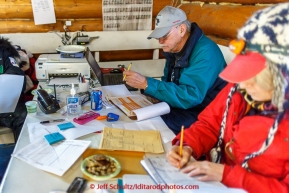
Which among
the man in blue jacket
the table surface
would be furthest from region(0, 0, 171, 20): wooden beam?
the table surface

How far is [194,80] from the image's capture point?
1795 mm

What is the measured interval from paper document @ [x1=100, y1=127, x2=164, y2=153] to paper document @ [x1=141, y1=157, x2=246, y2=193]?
0.39 ft

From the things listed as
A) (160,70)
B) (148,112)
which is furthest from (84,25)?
(148,112)

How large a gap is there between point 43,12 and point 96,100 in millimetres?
1802

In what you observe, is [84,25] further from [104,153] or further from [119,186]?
[119,186]

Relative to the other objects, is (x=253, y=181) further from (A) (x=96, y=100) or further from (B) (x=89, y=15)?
(B) (x=89, y=15)

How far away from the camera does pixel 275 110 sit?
0.99 metres

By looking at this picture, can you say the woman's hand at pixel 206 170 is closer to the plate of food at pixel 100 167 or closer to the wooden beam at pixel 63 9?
the plate of food at pixel 100 167

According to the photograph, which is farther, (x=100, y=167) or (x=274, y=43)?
(x=100, y=167)

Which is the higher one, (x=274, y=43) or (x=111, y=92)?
(x=274, y=43)

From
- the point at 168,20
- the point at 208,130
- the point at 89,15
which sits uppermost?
the point at 168,20

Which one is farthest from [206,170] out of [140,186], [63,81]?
[63,81]

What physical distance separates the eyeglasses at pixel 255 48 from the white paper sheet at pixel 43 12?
2.54 meters

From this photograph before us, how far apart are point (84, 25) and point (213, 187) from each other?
104 inches
